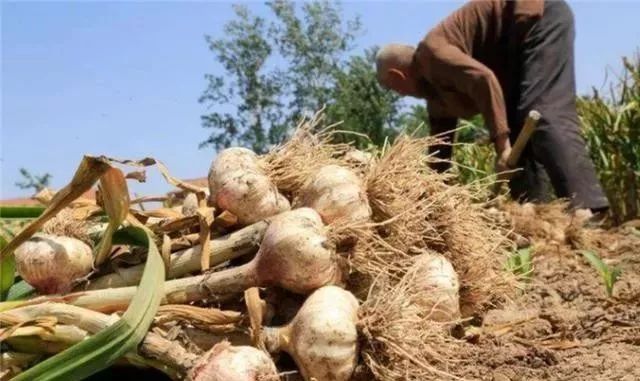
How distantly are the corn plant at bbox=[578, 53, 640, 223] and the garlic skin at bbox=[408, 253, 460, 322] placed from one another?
16.0 feet

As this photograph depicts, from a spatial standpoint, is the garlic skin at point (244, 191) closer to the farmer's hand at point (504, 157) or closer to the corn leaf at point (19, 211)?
the corn leaf at point (19, 211)

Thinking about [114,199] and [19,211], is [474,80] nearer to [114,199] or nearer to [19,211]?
[19,211]

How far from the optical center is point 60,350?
1413 mm

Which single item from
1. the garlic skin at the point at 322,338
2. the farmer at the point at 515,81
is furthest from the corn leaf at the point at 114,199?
the farmer at the point at 515,81

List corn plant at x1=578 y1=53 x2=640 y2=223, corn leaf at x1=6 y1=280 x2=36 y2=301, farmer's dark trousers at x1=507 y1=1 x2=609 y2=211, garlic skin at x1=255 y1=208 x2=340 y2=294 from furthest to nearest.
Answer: corn plant at x1=578 y1=53 x2=640 y2=223 → farmer's dark trousers at x1=507 y1=1 x2=609 y2=211 → corn leaf at x1=6 y1=280 x2=36 y2=301 → garlic skin at x1=255 y1=208 x2=340 y2=294

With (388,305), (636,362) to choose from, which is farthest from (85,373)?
(636,362)

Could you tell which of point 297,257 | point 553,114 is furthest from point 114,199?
point 553,114

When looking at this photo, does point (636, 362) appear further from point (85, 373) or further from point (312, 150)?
point (85, 373)

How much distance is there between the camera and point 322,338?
53.9 inches

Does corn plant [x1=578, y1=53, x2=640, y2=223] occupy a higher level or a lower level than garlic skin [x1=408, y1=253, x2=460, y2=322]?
lower

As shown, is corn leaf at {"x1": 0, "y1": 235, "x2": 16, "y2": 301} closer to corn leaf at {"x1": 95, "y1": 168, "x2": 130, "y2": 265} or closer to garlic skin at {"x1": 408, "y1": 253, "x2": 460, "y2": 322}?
corn leaf at {"x1": 95, "y1": 168, "x2": 130, "y2": 265}

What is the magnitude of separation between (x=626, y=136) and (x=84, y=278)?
550 centimetres

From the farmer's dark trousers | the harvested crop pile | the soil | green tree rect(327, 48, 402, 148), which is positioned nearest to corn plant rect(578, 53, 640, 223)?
the farmer's dark trousers

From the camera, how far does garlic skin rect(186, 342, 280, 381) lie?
131cm
